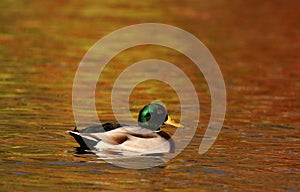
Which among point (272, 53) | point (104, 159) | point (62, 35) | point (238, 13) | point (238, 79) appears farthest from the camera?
point (238, 13)

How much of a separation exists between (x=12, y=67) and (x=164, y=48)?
5161 mm

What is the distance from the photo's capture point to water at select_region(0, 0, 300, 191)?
36.9 ft

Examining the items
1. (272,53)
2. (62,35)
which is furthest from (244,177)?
(62,35)

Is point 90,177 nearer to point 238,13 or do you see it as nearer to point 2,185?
point 2,185

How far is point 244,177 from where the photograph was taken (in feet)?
37.1

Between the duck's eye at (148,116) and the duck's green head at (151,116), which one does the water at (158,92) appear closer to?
the duck's green head at (151,116)

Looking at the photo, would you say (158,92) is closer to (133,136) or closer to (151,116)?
(151,116)

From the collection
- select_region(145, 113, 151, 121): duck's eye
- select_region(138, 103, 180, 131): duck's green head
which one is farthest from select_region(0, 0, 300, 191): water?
select_region(145, 113, 151, 121): duck's eye

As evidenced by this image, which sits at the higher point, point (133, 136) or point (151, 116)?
point (151, 116)

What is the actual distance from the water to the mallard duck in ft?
0.97

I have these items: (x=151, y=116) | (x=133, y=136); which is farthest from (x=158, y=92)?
(x=133, y=136)

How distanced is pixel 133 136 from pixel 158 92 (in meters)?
5.55

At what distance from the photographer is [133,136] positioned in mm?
12523

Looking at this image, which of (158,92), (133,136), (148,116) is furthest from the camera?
(158,92)
